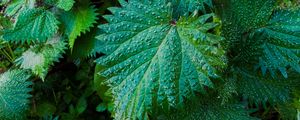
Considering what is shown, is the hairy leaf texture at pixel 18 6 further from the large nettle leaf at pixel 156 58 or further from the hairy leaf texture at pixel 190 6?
the hairy leaf texture at pixel 190 6

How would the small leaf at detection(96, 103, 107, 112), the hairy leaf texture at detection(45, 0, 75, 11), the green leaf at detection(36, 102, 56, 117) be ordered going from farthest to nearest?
the green leaf at detection(36, 102, 56, 117) < the small leaf at detection(96, 103, 107, 112) < the hairy leaf texture at detection(45, 0, 75, 11)

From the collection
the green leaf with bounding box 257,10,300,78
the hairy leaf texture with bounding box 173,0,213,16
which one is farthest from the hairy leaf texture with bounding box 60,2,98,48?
the green leaf with bounding box 257,10,300,78

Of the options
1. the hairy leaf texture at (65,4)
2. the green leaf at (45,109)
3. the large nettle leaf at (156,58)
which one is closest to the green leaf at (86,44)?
the hairy leaf texture at (65,4)

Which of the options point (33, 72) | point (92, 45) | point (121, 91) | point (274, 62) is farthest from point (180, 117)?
point (33, 72)

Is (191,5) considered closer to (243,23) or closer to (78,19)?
(243,23)

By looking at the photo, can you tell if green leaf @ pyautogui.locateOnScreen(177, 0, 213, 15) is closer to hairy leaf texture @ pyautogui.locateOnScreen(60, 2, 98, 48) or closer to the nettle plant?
the nettle plant

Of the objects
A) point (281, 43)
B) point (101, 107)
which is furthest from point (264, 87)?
point (101, 107)

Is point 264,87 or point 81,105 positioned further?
point 81,105

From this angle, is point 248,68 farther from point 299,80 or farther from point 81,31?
point 81,31
